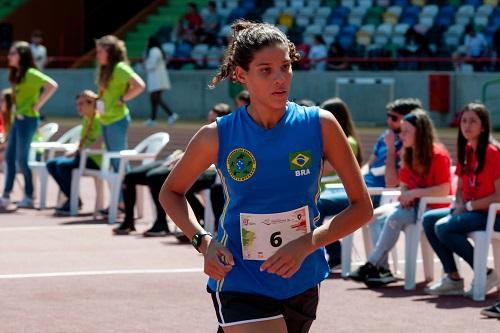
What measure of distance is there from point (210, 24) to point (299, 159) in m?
23.3

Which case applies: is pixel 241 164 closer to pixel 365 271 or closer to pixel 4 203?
pixel 365 271

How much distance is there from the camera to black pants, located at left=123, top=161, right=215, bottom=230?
41.4ft

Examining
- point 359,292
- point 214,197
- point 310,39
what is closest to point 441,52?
point 310,39

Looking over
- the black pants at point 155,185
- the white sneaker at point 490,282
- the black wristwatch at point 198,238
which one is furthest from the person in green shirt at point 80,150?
the black wristwatch at point 198,238

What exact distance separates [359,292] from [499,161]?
4.43 feet

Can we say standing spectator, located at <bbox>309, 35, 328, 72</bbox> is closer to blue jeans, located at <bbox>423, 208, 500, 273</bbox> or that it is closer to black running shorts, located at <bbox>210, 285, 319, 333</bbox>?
blue jeans, located at <bbox>423, 208, 500, 273</bbox>

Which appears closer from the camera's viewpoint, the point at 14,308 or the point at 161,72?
the point at 14,308

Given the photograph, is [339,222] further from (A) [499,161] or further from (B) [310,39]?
(B) [310,39]

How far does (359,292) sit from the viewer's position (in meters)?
9.71

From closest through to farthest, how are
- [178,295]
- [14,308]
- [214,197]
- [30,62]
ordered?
[14,308] → [178,295] → [214,197] → [30,62]

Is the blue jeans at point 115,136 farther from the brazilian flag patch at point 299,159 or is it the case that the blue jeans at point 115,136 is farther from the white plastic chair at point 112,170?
the brazilian flag patch at point 299,159

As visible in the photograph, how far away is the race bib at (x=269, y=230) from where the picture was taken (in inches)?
191

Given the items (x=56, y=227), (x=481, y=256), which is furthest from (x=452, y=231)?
(x=56, y=227)

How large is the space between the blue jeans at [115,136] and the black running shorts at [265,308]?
31.7 feet
